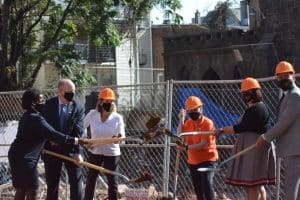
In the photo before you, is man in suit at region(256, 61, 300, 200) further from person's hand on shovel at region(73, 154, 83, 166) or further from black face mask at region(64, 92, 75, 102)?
black face mask at region(64, 92, 75, 102)

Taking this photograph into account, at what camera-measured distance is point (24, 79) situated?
2114 centimetres

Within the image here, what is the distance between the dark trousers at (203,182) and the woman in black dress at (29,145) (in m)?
1.73

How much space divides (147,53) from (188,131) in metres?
35.9

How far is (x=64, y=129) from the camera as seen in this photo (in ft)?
28.5

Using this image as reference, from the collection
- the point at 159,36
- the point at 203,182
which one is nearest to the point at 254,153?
the point at 203,182

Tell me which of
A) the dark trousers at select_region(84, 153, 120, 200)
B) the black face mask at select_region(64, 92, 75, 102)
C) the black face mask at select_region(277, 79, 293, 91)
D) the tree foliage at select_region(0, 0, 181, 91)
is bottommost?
the dark trousers at select_region(84, 153, 120, 200)

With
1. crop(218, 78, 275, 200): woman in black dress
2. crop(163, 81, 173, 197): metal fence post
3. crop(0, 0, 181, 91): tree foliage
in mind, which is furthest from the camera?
crop(0, 0, 181, 91): tree foliage

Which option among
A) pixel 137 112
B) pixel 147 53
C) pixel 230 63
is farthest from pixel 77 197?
pixel 147 53

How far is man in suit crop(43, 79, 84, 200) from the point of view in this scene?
8656 millimetres

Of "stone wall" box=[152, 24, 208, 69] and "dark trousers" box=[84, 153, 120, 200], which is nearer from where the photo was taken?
"dark trousers" box=[84, 153, 120, 200]

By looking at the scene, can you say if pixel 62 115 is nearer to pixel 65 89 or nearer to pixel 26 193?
pixel 65 89

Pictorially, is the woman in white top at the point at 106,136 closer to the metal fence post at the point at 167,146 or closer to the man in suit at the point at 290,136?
the metal fence post at the point at 167,146

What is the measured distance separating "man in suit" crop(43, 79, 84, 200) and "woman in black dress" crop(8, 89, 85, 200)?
53cm

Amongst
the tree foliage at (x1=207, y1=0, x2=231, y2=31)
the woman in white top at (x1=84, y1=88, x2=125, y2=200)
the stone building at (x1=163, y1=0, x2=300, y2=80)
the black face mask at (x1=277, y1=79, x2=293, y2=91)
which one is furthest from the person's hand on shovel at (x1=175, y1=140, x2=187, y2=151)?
the tree foliage at (x1=207, y1=0, x2=231, y2=31)
